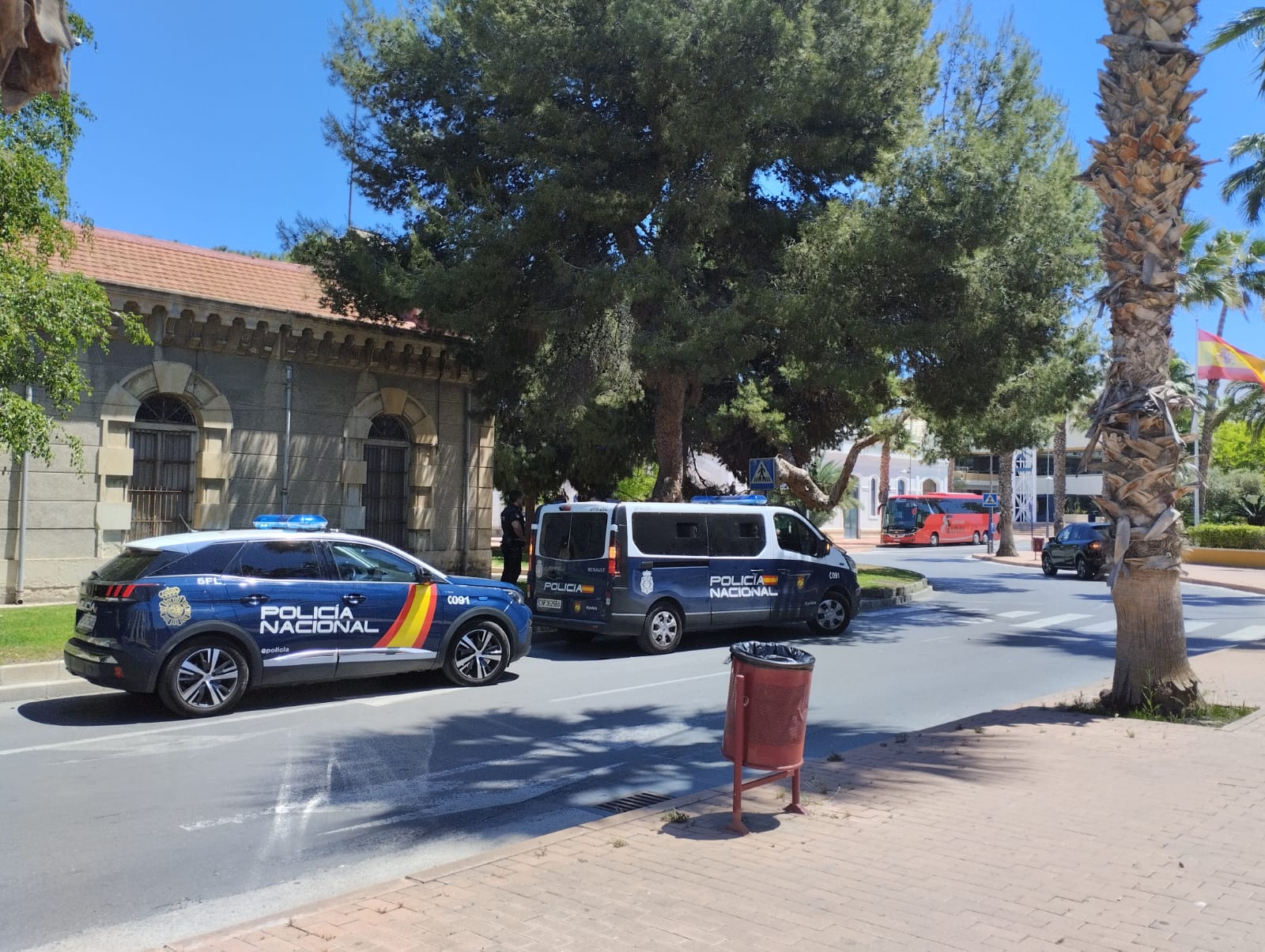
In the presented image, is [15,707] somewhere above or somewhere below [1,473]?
below

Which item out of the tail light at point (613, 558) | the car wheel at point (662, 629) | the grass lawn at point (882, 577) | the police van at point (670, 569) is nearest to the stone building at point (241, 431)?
the police van at point (670, 569)

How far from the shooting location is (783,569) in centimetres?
1488

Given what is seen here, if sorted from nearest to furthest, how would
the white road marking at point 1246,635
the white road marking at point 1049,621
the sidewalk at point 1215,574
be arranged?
the white road marking at point 1246,635
the white road marking at point 1049,621
the sidewalk at point 1215,574

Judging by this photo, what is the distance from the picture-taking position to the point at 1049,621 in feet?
60.4

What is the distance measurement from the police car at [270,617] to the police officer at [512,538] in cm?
666

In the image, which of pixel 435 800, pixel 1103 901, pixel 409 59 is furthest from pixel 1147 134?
pixel 409 59

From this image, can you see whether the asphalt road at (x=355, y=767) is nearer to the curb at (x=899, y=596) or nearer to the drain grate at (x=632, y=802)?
the drain grate at (x=632, y=802)

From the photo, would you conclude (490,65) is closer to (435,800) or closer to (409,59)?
(409,59)

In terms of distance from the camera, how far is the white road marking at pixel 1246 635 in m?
16.2

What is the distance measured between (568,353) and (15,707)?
10802mm

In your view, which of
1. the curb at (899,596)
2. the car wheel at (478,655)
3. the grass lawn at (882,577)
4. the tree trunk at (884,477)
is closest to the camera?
the car wheel at (478,655)

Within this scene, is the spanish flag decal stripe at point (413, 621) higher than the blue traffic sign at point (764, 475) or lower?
lower

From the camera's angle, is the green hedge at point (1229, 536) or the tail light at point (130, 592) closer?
the tail light at point (130, 592)

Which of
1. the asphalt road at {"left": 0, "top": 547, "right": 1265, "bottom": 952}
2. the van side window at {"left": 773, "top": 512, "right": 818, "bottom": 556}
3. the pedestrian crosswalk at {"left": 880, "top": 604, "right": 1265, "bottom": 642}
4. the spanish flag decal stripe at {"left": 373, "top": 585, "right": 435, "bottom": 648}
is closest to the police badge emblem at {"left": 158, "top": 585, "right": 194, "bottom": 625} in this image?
the asphalt road at {"left": 0, "top": 547, "right": 1265, "bottom": 952}
